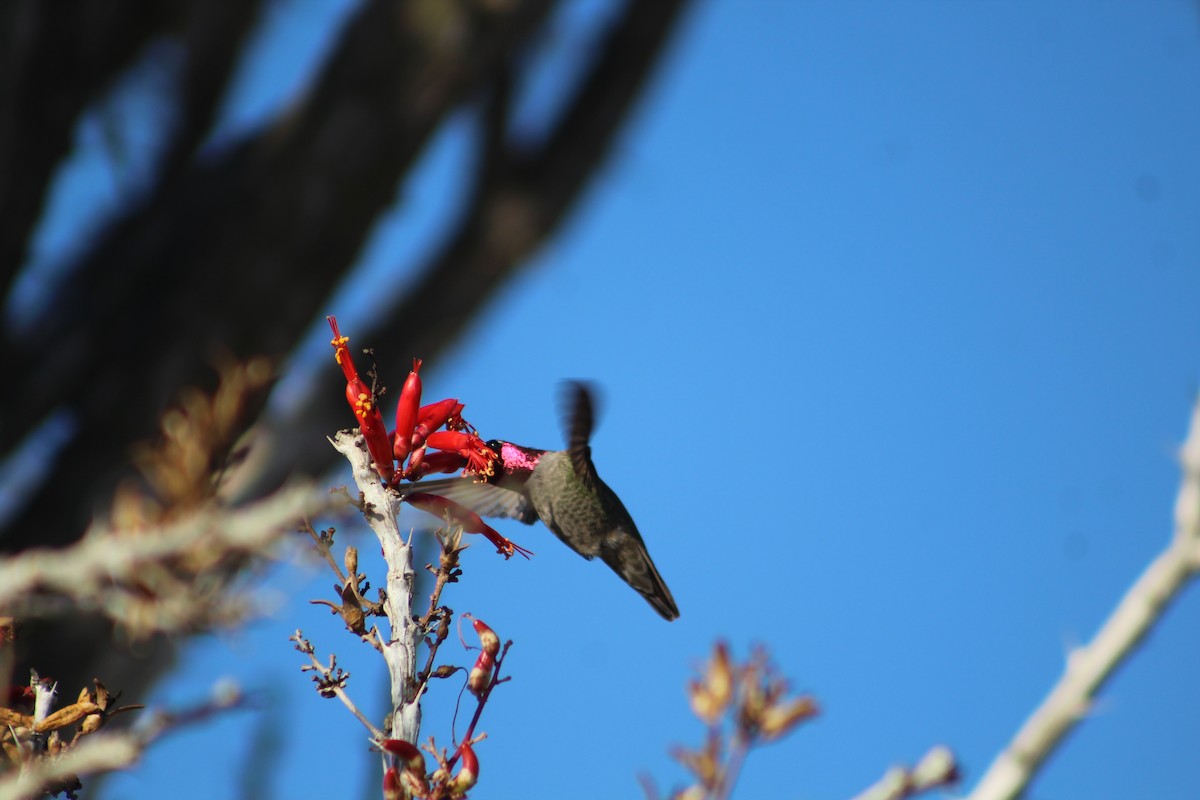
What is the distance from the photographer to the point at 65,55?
8195 millimetres

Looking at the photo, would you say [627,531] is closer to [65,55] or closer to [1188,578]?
[1188,578]

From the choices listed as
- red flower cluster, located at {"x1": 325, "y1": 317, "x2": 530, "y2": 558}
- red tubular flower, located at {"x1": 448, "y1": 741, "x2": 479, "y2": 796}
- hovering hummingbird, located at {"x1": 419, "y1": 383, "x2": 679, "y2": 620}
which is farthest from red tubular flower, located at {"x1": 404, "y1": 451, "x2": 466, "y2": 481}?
hovering hummingbird, located at {"x1": 419, "y1": 383, "x2": 679, "y2": 620}

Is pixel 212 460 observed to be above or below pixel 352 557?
below

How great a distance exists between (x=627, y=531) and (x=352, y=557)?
7.63 ft

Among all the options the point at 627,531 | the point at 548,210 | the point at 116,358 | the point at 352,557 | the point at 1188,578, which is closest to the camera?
the point at 1188,578

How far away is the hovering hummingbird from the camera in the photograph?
3748 millimetres

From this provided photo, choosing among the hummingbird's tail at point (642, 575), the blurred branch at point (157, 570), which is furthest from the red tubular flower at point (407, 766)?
the hummingbird's tail at point (642, 575)

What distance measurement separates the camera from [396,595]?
6.16 ft

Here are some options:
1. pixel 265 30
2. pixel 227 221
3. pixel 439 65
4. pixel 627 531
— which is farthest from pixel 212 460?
pixel 265 30

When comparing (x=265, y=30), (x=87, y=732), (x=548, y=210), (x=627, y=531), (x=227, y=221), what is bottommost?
(x=87, y=732)

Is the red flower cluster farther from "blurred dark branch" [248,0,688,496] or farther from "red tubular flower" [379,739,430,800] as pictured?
"blurred dark branch" [248,0,688,496]

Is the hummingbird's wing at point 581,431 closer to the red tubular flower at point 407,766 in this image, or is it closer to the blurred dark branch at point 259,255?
the red tubular flower at point 407,766

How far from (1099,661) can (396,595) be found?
115 cm

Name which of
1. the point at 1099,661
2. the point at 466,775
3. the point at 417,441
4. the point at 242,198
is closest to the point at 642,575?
the point at 417,441
